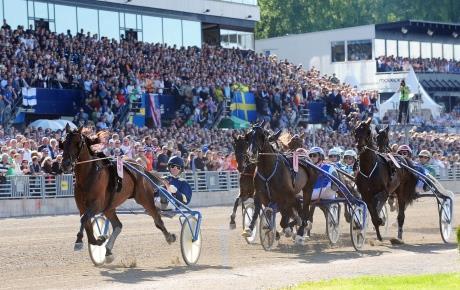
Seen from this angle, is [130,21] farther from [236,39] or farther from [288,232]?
[288,232]

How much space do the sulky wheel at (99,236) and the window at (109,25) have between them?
2264 cm

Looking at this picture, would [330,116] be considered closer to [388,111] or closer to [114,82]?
[388,111]

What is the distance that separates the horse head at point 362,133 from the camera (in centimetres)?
1747

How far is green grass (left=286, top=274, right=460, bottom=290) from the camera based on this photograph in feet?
34.6

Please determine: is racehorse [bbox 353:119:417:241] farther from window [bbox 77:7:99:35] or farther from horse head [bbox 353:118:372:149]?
window [bbox 77:7:99:35]

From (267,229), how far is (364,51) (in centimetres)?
4117

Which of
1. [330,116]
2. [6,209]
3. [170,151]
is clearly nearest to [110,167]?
[6,209]

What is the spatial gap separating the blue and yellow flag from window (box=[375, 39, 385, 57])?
71.3 ft

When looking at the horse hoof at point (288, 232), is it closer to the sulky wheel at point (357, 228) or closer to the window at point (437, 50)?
the sulky wheel at point (357, 228)

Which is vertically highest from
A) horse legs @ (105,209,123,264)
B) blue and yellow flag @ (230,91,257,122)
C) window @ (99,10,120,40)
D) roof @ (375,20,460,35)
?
roof @ (375,20,460,35)

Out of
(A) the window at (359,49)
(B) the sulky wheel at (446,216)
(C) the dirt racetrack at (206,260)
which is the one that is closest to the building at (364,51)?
(A) the window at (359,49)

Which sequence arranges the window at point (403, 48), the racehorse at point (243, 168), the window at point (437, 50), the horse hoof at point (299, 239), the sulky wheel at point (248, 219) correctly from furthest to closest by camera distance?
the window at point (437, 50) → the window at point (403, 48) → the racehorse at point (243, 168) → the sulky wheel at point (248, 219) → the horse hoof at point (299, 239)

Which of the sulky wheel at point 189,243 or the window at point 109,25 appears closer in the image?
the sulky wheel at point 189,243

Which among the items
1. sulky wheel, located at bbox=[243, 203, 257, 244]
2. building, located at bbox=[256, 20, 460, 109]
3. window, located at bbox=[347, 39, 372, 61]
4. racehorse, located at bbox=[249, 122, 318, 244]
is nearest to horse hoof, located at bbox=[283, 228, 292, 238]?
racehorse, located at bbox=[249, 122, 318, 244]
